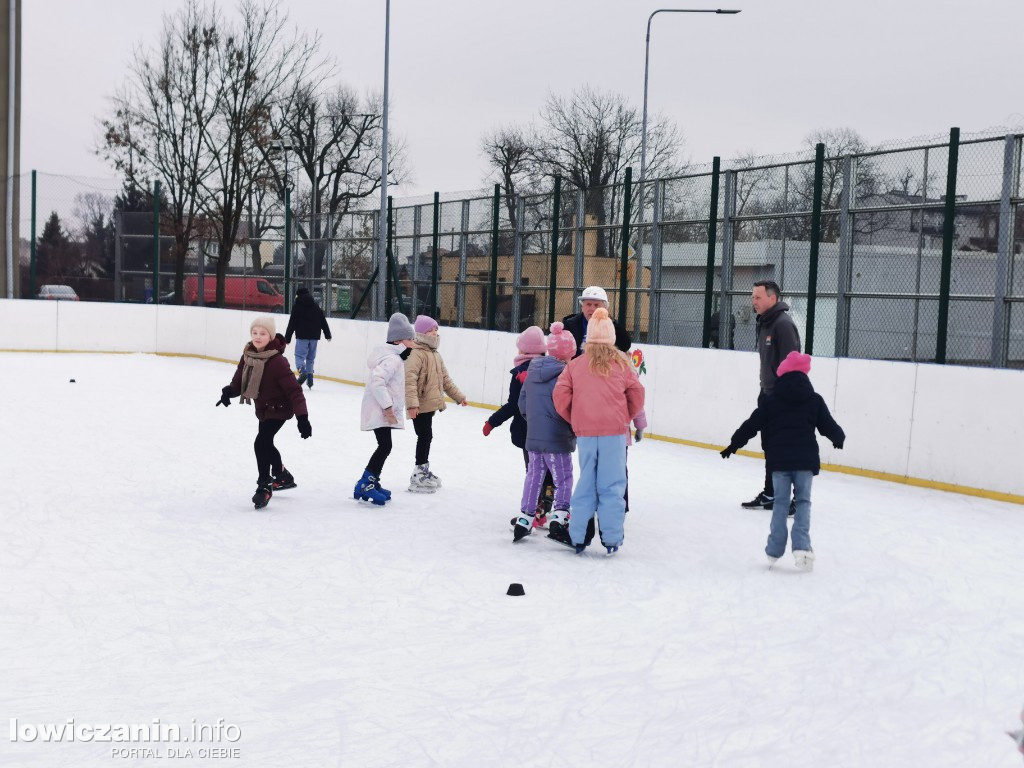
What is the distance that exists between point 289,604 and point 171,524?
2.27 meters

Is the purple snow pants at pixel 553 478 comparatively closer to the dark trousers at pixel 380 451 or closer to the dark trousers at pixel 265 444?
the dark trousers at pixel 380 451

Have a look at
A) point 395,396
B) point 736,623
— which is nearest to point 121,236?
Answer: point 395,396

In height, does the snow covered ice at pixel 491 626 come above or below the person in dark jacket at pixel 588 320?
below

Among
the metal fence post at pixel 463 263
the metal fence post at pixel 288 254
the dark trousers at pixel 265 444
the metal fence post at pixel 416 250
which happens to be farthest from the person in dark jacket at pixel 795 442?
the metal fence post at pixel 288 254

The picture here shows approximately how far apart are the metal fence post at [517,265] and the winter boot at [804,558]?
1083 centimetres

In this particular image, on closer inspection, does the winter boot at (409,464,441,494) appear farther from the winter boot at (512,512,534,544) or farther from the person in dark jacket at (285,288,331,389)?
the person in dark jacket at (285,288,331,389)

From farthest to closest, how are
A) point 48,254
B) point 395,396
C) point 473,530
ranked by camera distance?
point 48,254, point 395,396, point 473,530

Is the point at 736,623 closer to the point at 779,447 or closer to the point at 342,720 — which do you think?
the point at 779,447

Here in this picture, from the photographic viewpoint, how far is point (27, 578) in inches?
239

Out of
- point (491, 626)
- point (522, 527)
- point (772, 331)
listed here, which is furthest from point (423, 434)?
point (491, 626)

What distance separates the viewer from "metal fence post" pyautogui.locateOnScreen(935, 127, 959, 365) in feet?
35.6

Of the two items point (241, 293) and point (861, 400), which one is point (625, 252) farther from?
point (241, 293)

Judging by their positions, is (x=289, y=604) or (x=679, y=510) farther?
(x=679, y=510)

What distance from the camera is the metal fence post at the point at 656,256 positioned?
50.0 ft
